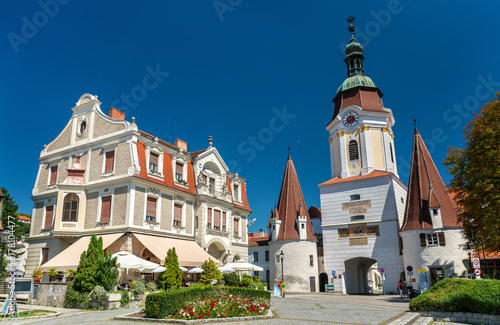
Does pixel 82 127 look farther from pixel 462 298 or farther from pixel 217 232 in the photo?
pixel 462 298

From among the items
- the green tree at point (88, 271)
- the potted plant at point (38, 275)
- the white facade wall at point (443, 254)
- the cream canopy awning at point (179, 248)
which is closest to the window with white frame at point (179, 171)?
the cream canopy awning at point (179, 248)

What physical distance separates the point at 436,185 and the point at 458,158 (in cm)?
1449

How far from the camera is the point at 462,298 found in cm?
1450

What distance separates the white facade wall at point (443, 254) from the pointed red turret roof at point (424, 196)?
2.46ft

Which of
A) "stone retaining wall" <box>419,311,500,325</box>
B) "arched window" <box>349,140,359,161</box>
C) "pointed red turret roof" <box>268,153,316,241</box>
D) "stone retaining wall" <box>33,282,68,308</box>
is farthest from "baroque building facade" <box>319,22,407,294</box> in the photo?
"stone retaining wall" <box>33,282,68,308</box>

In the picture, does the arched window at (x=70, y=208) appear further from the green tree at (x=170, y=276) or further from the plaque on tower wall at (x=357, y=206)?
the plaque on tower wall at (x=357, y=206)

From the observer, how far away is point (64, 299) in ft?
62.7

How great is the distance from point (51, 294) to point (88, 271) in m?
2.86

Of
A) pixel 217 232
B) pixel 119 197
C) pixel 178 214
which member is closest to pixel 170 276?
pixel 119 197

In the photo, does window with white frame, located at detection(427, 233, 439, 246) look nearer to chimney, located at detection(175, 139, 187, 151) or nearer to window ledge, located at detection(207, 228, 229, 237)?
window ledge, located at detection(207, 228, 229, 237)

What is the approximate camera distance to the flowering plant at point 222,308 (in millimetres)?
13531

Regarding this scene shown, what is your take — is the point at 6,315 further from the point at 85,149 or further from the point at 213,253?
the point at 213,253

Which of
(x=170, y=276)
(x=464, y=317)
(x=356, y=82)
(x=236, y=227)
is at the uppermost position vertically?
(x=356, y=82)

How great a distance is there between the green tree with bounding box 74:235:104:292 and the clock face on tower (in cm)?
3214
